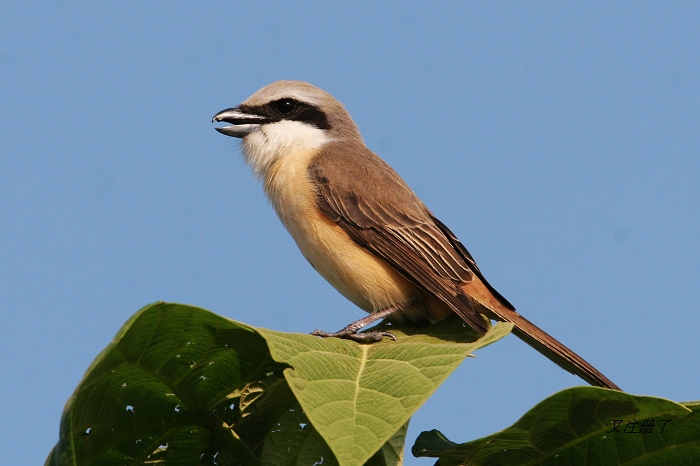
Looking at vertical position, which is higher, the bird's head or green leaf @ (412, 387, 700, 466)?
the bird's head

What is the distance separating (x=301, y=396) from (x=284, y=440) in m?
0.56

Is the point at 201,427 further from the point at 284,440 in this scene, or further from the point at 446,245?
the point at 446,245

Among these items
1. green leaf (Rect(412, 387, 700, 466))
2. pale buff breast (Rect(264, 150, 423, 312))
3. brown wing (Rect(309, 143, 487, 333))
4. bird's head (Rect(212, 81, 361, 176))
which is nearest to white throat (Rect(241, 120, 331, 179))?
bird's head (Rect(212, 81, 361, 176))

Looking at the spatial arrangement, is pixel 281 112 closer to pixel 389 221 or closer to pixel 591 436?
pixel 389 221

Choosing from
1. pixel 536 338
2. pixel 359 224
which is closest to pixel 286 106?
pixel 359 224

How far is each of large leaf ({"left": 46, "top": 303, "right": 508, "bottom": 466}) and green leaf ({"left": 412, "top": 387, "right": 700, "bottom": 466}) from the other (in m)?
0.32

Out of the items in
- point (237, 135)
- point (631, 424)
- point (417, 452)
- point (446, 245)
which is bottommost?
point (417, 452)

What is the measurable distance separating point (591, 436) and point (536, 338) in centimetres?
192

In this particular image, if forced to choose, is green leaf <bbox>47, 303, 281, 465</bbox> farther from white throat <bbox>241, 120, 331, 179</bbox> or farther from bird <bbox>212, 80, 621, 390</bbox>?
white throat <bbox>241, 120, 331, 179</bbox>

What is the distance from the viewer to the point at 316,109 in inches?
237

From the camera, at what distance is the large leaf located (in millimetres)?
2277

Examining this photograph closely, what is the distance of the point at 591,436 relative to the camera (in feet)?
8.49

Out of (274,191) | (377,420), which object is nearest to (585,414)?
(377,420)

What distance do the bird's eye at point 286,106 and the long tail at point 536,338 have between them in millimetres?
1923
